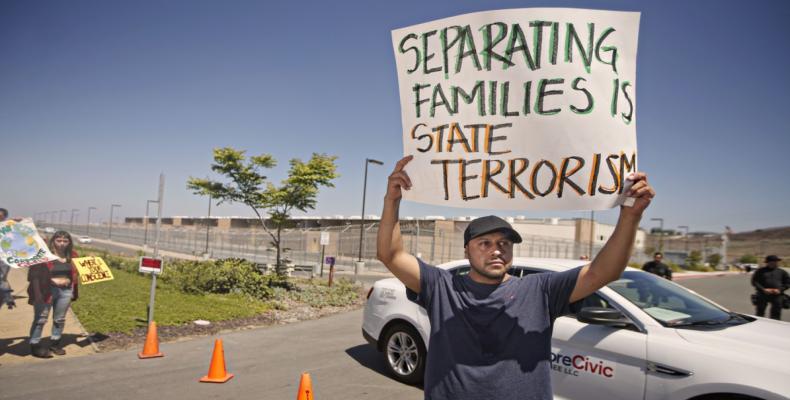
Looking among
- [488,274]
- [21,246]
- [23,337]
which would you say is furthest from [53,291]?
[488,274]

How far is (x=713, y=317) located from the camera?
14.0 ft

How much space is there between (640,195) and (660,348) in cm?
224

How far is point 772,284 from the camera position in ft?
28.3

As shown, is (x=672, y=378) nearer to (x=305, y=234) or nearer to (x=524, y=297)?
(x=524, y=297)

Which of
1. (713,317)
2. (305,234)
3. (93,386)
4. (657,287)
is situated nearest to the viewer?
(713,317)

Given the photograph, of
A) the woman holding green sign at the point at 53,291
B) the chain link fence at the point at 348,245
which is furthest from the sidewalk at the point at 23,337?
the chain link fence at the point at 348,245

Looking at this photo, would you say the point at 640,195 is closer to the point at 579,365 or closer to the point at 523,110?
the point at 523,110

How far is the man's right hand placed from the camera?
8.11 ft

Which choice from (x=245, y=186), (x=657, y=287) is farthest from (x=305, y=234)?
(x=657, y=287)

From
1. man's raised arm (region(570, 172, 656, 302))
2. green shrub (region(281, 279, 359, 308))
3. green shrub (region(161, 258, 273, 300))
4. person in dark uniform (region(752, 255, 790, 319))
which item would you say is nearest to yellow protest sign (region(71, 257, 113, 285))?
green shrub (region(161, 258, 273, 300))

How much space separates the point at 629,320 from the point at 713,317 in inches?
37.2

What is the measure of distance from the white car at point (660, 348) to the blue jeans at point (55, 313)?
6.50 metres

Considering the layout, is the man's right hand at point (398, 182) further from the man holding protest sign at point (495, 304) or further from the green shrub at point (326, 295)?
the green shrub at point (326, 295)

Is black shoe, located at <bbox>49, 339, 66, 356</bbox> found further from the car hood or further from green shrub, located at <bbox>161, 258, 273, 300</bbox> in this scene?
the car hood
